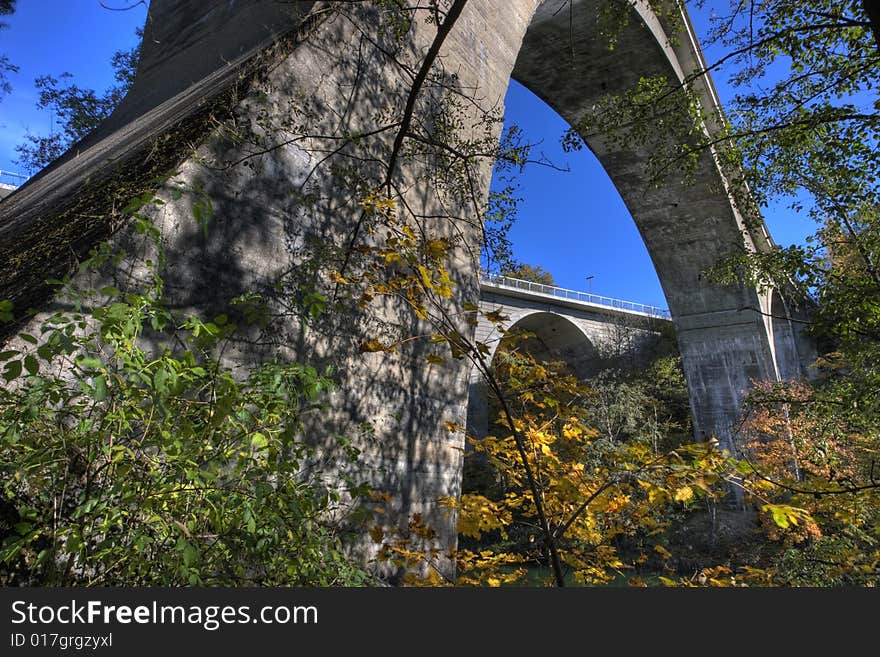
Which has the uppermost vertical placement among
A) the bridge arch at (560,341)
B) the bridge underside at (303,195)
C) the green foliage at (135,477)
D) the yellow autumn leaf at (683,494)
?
the bridge arch at (560,341)

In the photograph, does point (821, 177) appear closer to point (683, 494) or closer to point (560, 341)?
point (683, 494)

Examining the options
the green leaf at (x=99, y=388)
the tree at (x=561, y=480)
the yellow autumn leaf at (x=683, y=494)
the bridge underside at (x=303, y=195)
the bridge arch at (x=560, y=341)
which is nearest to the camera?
the green leaf at (x=99, y=388)

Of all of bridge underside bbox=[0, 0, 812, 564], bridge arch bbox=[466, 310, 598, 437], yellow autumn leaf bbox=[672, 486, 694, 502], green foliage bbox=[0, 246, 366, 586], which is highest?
bridge arch bbox=[466, 310, 598, 437]

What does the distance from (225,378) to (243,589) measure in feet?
1.77

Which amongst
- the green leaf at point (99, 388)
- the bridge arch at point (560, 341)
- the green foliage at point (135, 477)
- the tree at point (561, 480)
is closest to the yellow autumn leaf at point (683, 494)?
the tree at point (561, 480)

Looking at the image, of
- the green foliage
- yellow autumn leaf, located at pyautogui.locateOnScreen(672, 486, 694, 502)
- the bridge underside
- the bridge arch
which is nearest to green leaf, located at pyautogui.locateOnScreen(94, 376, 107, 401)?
the green foliage

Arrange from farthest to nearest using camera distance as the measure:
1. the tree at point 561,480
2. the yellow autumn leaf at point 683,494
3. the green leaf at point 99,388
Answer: the tree at point 561,480 < the yellow autumn leaf at point 683,494 < the green leaf at point 99,388

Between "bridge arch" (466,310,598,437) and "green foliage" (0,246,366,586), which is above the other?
"bridge arch" (466,310,598,437)

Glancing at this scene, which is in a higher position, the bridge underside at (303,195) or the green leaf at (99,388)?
the bridge underside at (303,195)

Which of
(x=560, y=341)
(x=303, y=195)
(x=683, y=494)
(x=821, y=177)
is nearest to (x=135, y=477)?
(x=683, y=494)

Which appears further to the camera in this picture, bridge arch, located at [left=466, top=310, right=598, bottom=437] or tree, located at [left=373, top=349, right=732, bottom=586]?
bridge arch, located at [left=466, top=310, right=598, bottom=437]

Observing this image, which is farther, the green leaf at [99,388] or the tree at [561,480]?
the tree at [561,480]

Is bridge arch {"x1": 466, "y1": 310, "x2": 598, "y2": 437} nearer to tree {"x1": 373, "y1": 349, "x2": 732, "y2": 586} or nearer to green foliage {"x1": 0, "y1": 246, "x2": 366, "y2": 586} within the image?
tree {"x1": 373, "y1": 349, "x2": 732, "y2": 586}

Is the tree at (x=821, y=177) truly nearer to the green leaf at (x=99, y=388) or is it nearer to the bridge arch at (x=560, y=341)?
the green leaf at (x=99, y=388)
